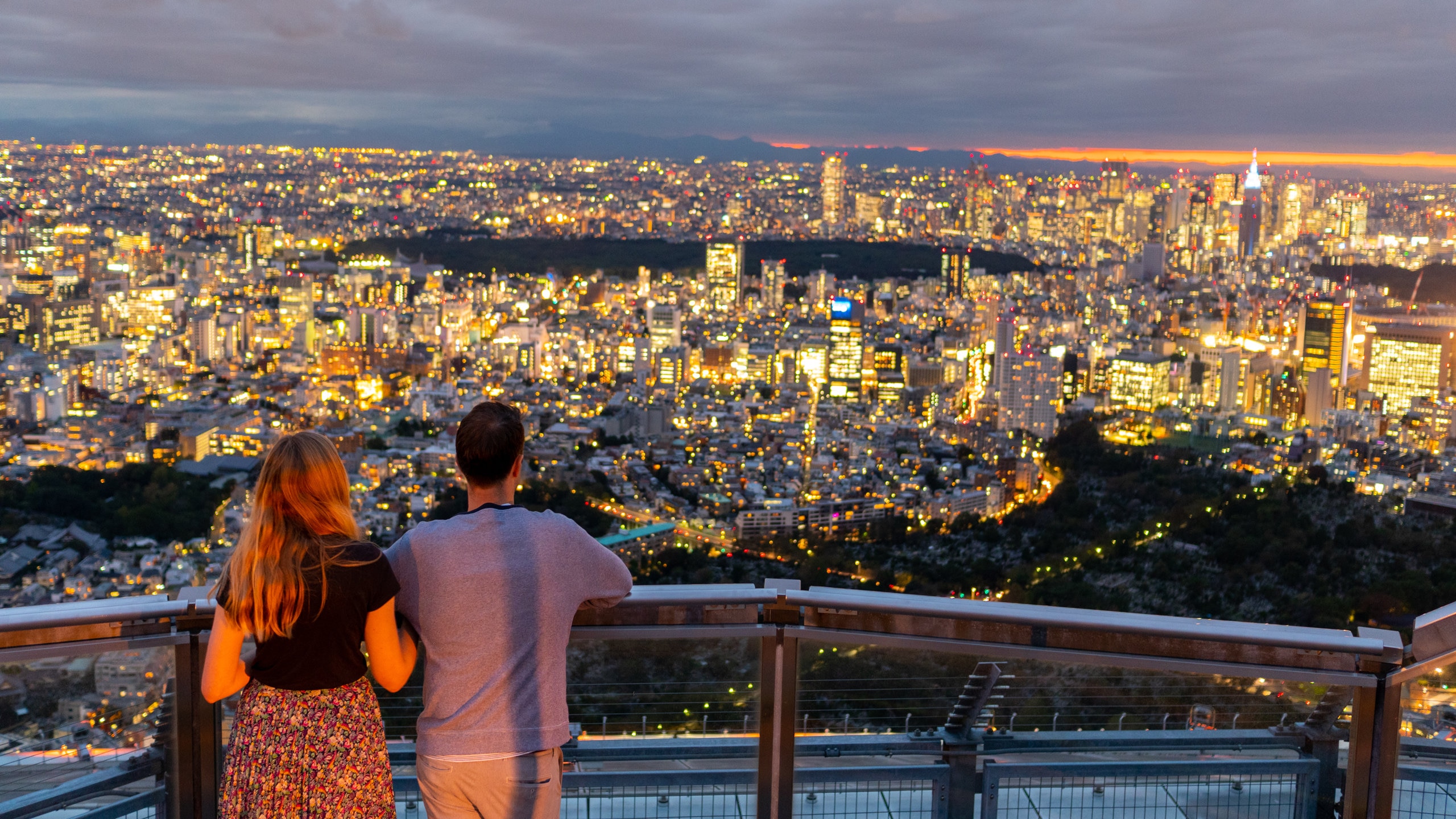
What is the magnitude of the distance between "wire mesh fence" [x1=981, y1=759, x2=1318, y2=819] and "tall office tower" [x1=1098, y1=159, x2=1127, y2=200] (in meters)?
67.1

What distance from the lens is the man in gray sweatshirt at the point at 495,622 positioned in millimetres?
1105

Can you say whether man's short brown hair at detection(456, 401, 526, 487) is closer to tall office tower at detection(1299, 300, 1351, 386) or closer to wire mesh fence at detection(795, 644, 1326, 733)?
wire mesh fence at detection(795, 644, 1326, 733)

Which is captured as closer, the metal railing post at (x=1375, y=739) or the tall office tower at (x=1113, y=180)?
the metal railing post at (x=1375, y=739)

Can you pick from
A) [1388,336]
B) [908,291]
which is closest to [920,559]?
[1388,336]

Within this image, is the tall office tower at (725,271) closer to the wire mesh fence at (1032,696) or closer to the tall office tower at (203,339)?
the tall office tower at (203,339)

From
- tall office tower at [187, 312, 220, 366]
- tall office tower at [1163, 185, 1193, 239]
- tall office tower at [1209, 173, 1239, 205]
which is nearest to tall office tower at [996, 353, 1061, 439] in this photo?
tall office tower at [187, 312, 220, 366]

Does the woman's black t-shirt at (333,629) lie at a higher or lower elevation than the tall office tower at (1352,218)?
lower

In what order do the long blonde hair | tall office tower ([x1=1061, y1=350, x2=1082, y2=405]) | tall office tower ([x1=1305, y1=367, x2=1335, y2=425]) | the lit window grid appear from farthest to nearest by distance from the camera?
the lit window grid < tall office tower ([x1=1061, y1=350, x2=1082, y2=405]) < tall office tower ([x1=1305, y1=367, x2=1335, y2=425]) < the long blonde hair

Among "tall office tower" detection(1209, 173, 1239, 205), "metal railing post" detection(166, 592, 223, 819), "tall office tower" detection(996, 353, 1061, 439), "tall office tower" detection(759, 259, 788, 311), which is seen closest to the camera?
"metal railing post" detection(166, 592, 223, 819)

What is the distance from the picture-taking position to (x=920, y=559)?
1465cm

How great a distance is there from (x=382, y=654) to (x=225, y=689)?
0.43 ft

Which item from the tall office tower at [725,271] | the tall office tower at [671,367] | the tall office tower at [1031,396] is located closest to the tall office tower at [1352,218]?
the tall office tower at [1031,396]

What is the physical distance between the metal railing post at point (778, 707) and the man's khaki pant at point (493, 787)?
0.24 metres

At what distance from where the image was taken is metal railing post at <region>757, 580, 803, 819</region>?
4.23ft
